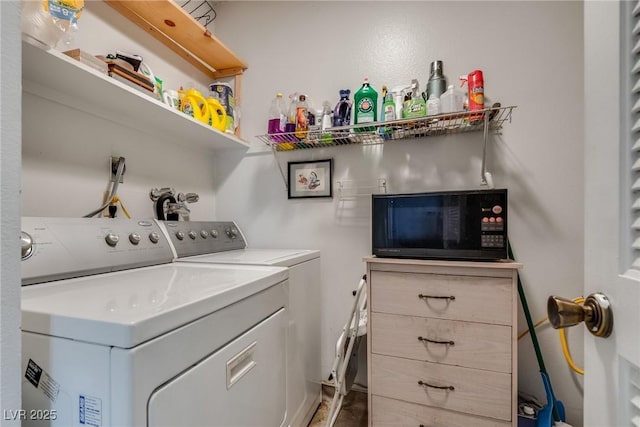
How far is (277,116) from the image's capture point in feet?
6.14

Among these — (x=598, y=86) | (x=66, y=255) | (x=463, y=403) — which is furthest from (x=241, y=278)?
(x=463, y=403)

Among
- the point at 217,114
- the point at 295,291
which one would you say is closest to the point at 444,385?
the point at 295,291

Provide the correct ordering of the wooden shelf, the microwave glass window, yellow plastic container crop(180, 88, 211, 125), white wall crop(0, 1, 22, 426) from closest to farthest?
white wall crop(0, 1, 22, 426) → the microwave glass window → the wooden shelf → yellow plastic container crop(180, 88, 211, 125)

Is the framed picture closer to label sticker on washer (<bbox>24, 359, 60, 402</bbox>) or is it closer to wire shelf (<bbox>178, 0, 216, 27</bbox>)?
wire shelf (<bbox>178, 0, 216, 27</bbox>)

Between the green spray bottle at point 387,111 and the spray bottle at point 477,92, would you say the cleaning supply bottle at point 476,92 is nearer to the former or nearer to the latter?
the spray bottle at point 477,92

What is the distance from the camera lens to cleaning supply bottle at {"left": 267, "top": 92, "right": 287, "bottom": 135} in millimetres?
1730

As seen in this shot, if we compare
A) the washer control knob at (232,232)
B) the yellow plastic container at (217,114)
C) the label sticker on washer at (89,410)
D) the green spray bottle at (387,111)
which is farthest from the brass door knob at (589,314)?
the yellow plastic container at (217,114)

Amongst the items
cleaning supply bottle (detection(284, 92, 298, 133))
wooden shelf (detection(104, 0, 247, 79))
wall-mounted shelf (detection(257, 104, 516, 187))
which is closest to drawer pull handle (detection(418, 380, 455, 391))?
wall-mounted shelf (detection(257, 104, 516, 187))

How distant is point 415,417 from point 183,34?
2.38 m

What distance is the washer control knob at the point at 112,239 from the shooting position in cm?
105

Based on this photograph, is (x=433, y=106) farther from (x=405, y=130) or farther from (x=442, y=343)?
(x=442, y=343)

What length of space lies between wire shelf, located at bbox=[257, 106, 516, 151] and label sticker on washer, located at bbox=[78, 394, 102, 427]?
55.1 inches

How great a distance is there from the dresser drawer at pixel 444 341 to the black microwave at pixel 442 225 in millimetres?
290

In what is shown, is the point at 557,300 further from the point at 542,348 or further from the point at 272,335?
the point at 542,348
